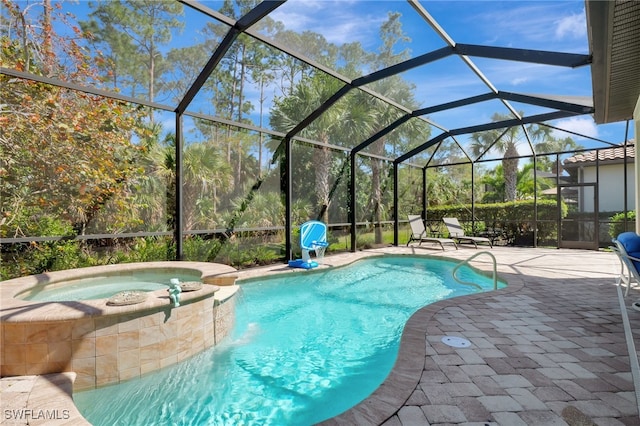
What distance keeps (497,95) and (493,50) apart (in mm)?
2415

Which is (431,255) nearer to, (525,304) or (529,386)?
(525,304)

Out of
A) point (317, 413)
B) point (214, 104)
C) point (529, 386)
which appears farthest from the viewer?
point (214, 104)

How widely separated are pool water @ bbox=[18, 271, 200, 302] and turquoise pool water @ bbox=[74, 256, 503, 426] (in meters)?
1.32

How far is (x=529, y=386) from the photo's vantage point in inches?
95.5

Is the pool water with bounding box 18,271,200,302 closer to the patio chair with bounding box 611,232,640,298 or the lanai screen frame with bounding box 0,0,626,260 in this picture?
the lanai screen frame with bounding box 0,0,626,260

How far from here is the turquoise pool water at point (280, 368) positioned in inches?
Answer: 103

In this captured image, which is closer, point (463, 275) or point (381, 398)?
point (381, 398)

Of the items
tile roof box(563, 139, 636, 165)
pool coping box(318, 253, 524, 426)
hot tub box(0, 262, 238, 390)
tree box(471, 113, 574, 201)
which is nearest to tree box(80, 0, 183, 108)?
hot tub box(0, 262, 238, 390)

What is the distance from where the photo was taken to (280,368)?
3375mm

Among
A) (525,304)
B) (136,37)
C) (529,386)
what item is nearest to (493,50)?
(525,304)

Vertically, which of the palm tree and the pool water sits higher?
the palm tree

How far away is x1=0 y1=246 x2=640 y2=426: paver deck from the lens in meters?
2.08

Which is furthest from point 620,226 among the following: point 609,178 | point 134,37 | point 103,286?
point 134,37

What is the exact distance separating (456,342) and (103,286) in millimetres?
4810
